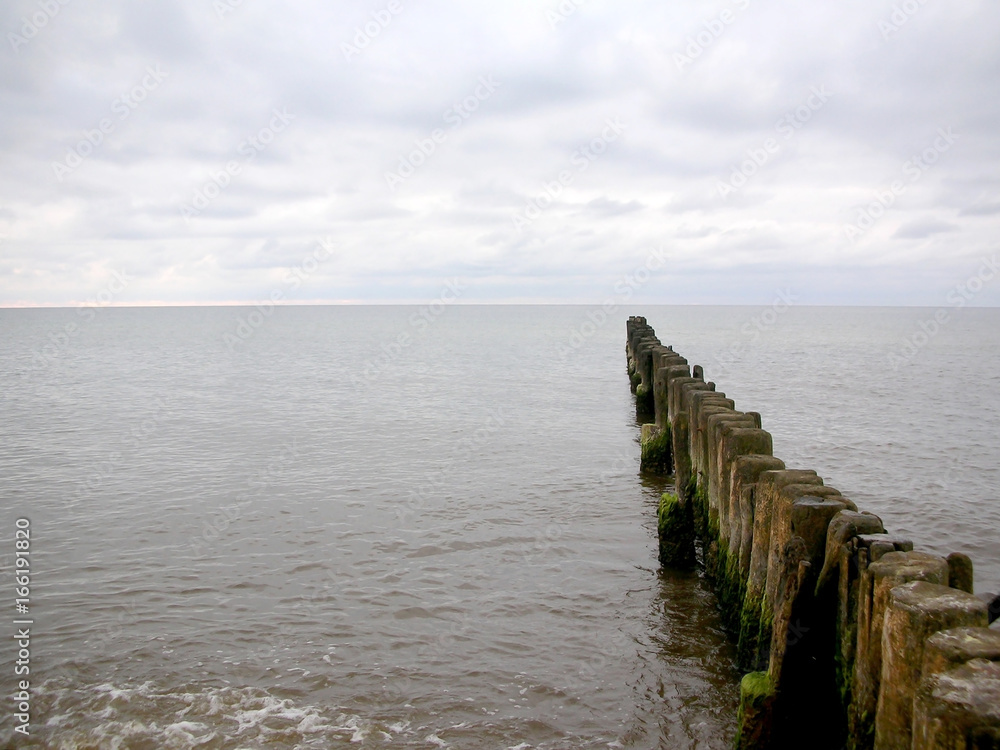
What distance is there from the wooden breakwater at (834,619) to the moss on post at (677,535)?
0.90 metres

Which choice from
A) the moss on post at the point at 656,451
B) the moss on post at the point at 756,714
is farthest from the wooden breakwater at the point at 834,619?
the moss on post at the point at 656,451

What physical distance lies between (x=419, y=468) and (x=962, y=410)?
16.3m

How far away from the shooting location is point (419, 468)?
14.2m

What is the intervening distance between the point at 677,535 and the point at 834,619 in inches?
162

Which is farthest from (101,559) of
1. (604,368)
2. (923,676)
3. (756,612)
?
(604,368)

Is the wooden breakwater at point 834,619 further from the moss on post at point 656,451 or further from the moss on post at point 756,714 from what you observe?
the moss on post at point 656,451

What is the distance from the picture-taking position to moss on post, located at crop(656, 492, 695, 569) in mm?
8469

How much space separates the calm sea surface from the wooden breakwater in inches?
39.1

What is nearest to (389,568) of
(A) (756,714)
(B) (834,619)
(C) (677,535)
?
(C) (677,535)

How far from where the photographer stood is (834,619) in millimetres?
4375

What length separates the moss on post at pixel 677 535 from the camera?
8469 mm

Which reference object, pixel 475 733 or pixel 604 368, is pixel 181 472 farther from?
pixel 604 368

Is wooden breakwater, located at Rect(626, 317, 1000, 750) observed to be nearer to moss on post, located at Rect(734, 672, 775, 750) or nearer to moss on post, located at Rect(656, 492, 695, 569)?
moss on post, located at Rect(734, 672, 775, 750)

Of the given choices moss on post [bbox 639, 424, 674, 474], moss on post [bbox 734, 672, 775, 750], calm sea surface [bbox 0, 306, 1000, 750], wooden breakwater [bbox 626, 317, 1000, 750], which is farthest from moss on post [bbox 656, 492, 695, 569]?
moss on post [bbox 639, 424, 674, 474]
